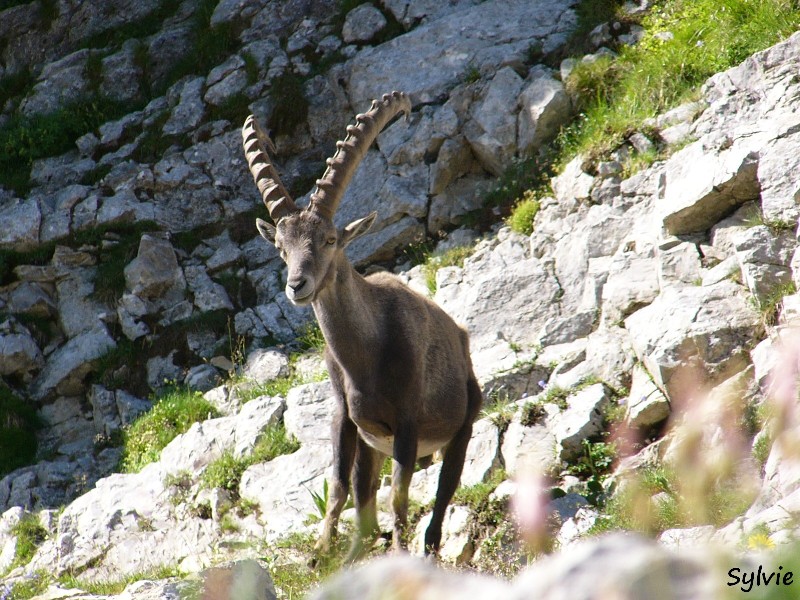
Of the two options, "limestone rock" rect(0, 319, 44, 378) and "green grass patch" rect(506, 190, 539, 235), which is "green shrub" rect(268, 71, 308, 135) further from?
"limestone rock" rect(0, 319, 44, 378)

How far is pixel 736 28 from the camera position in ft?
39.2

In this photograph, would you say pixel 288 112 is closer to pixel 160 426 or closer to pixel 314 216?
pixel 160 426

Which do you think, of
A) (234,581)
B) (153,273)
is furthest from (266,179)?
(153,273)

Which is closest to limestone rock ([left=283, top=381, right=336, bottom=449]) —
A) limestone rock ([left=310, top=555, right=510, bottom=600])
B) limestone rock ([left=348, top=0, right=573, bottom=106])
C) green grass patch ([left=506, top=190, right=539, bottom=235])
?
green grass patch ([left=506, top=190, right=539, bottom=235])

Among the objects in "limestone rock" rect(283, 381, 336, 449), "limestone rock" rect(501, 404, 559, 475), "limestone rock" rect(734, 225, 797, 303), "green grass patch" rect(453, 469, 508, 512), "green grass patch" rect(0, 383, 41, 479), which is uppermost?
"limestone rock" rect(734, 225, 797, 303)

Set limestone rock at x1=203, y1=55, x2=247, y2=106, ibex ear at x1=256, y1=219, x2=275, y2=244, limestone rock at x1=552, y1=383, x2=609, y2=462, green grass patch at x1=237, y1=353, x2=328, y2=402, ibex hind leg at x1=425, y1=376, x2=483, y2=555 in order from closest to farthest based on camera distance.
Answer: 1. ibex hind leg at x1=425, y1=376, x2=483, y2=555
2. limestone rock at x1=552, y1=383, x2=609, y2=462
3. ibex ear at x1=256, y1=219, x2=275, y2=244
4. green grass patch at x1=237, y1=353, x2=328, y2=402
5. limestone rock at x1=203, y1=55, x2=247, y2=106

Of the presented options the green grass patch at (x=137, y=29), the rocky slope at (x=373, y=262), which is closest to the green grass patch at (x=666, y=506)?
the rocky slope at (x=373, y=262)

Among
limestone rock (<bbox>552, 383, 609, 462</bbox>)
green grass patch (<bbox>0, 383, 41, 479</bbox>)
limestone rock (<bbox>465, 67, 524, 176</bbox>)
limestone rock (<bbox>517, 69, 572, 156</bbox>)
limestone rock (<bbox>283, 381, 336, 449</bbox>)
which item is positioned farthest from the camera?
limestone rock (<bbox>465, 67, 524, 176</bbox>)

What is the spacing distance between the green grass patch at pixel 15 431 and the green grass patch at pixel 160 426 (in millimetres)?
1506

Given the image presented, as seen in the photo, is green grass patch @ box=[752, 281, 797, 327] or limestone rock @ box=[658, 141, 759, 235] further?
limestone rock @ box=[658, 141, 759, 235]

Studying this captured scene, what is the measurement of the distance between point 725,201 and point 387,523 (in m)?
4.72

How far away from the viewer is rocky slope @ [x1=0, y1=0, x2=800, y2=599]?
25.6 ft

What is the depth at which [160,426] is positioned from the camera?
11922mm

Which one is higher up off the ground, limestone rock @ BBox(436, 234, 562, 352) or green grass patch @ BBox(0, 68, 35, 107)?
green grass patch @ BBox(0, 68, 35, 107)
